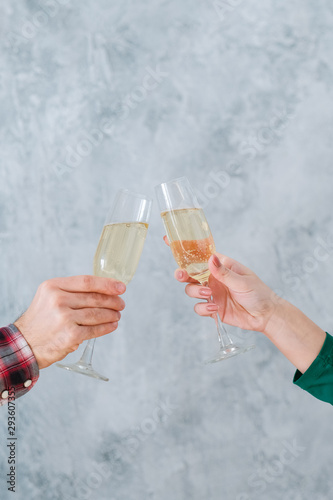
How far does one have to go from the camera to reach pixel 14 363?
4.08 ft

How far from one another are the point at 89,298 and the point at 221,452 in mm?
1150

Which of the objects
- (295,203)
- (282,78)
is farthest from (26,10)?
(295,203)

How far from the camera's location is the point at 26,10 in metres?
2.15

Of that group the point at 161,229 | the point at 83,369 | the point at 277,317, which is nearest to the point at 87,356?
the point at 83,369

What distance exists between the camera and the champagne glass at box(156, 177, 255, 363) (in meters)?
1.28

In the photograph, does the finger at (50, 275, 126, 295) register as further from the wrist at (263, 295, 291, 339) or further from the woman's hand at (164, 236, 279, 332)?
the wrist at (263, 295, 291, 339)

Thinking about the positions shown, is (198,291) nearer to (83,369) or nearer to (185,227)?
(185,227)

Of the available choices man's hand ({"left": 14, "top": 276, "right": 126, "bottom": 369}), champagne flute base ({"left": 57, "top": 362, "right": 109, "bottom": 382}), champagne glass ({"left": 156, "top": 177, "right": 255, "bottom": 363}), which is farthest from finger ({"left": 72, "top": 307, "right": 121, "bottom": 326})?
champagne glass ({"left": 156, "top": 177, "right": 255, "bottom": 363})

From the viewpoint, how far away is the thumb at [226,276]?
1.24 meters

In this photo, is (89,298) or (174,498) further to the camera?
(174,498)

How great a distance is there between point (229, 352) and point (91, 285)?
1.31 ft

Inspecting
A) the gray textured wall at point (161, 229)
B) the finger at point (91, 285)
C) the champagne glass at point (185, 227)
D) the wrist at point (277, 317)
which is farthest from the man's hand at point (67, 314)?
the gray textured wall at point (161, 229)

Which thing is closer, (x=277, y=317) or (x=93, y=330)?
(x=93, y=330)

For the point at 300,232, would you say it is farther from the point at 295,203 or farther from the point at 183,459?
Result: the point at 183,459
